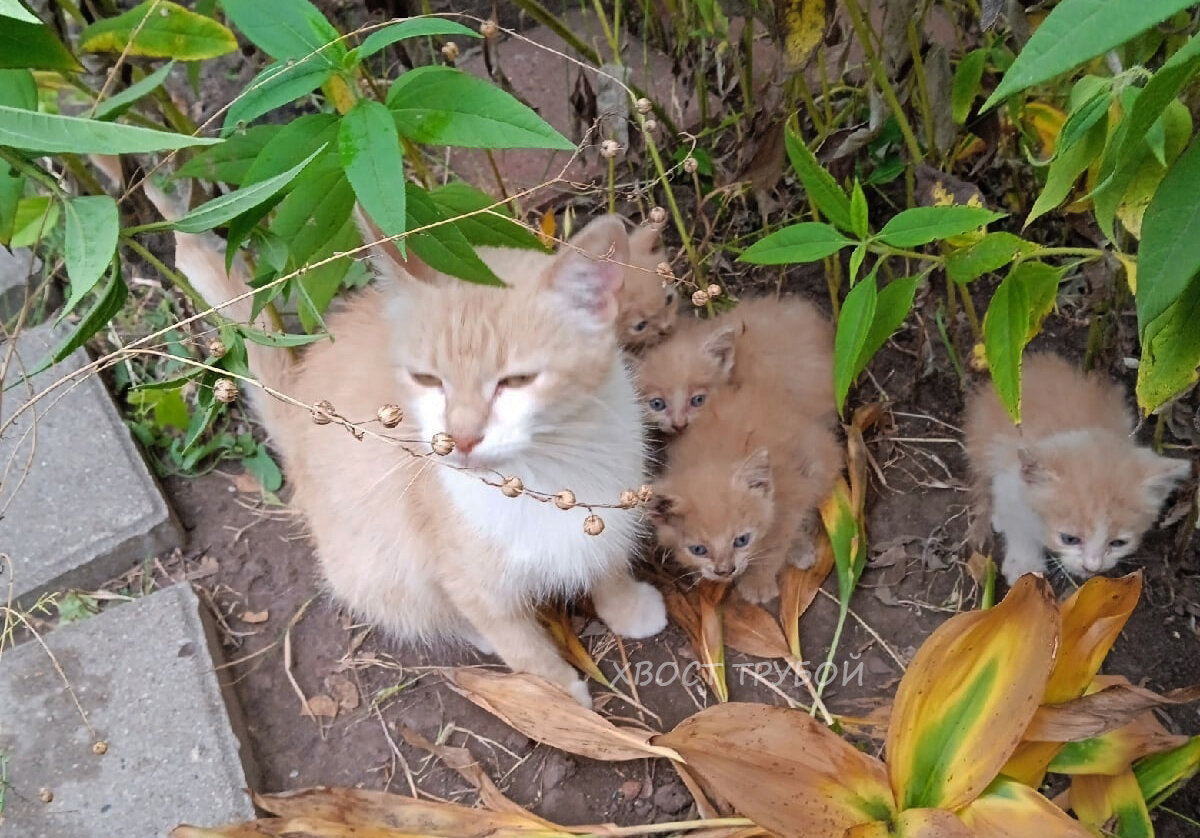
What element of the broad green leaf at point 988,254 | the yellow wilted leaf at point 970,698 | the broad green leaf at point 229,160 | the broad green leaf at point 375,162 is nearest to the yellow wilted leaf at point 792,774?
the yellow wilted leaf at point 970,698

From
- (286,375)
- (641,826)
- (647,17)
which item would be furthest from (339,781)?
(647,17)

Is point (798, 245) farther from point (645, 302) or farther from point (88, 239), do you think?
point (88, 239)

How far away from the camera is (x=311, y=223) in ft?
4.09

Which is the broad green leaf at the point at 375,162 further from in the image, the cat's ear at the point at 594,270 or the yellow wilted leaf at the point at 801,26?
the yellow wilted leaf at the point at 801,26

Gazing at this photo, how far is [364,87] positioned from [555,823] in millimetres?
1295

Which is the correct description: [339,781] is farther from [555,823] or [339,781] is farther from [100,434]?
[100,434]

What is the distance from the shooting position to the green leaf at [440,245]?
1235 mm

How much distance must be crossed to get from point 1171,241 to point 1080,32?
8.6 inches

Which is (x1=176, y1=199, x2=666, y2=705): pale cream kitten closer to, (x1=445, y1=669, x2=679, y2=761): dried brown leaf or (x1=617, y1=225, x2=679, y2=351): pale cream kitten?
(x1=445, y1=669, x2=679, y2=761): dried brown leaf

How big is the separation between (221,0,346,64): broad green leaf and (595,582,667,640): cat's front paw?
106 centimetres

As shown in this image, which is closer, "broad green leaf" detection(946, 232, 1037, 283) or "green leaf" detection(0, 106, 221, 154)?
"green leaf" detection(0, 106, 221, 154)

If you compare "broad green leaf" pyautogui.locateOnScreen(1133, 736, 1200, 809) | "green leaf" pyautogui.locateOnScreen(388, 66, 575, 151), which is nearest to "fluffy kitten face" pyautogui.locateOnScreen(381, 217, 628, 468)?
"green leaf" pyautogui.locateOnScreen(388, 66, 575, 151)

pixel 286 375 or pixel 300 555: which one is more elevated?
pixel 286 375

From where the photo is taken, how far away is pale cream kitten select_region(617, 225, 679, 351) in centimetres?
202
